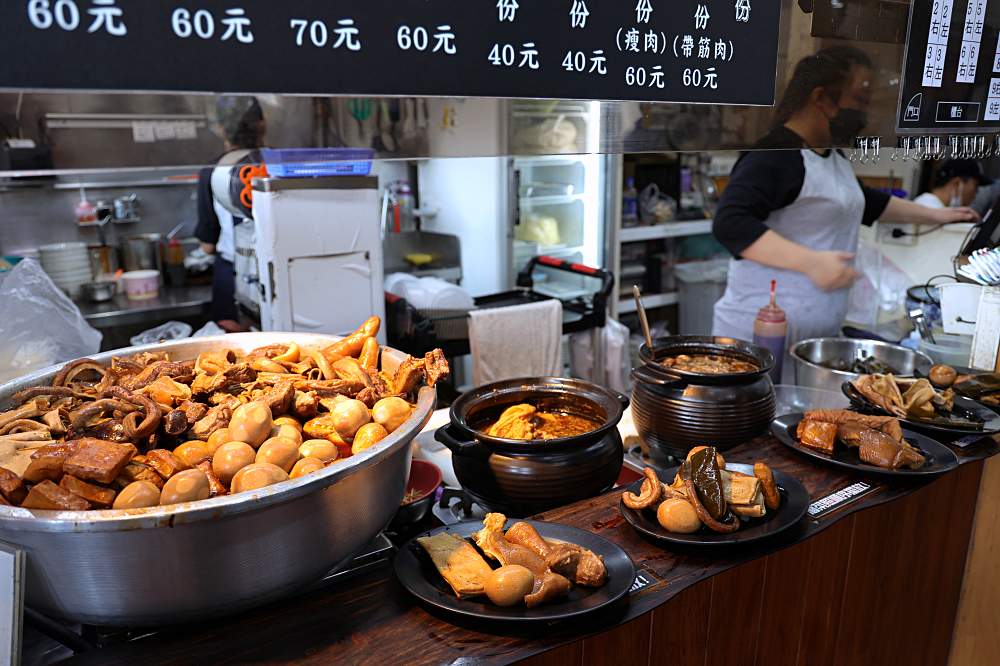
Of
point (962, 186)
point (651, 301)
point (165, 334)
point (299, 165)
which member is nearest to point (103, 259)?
point (165, 334)

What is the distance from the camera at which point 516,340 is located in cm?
346

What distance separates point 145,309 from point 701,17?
3.63 metres

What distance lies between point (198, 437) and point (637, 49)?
99 cm

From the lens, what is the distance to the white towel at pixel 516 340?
3.39 meters

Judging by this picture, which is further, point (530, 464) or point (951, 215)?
point (951, 215)

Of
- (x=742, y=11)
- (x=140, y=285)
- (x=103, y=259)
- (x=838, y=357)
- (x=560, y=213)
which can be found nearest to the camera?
(x=742, y=11)

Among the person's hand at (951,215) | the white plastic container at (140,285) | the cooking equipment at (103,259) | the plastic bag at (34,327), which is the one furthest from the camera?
the cooking equipment at (103,259)

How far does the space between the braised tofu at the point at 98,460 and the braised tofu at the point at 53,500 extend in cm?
3

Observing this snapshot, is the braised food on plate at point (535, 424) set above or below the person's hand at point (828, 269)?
below

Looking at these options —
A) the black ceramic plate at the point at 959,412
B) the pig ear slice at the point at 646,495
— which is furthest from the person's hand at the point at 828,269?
the pig ear slice at the point at 646,495

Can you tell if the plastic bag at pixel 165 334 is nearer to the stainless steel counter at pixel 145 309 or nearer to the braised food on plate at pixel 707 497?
the stainless steel counter at pixel 145 309

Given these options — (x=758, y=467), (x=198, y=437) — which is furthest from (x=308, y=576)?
(x=758, y=467)

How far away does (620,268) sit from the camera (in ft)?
17.4

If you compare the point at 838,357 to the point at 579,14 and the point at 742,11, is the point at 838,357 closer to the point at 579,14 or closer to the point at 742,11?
the point at 742,11
